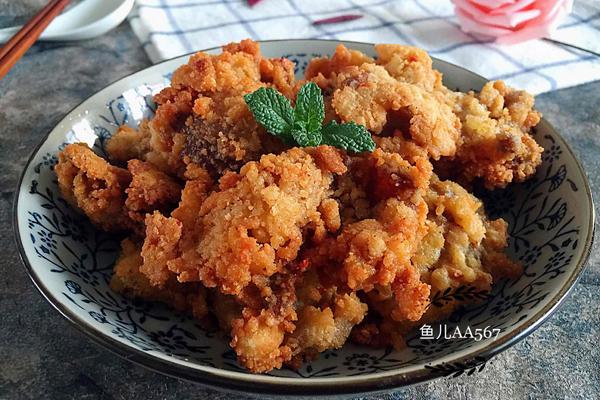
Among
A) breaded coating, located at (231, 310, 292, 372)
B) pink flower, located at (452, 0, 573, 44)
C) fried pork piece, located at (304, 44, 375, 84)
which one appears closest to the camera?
breaded coating, located at (231, 310, 292, 372)

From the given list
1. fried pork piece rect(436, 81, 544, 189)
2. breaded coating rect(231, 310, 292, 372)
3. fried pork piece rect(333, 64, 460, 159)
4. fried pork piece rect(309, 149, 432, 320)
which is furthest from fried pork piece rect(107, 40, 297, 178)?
fried pork piece rect(436, 81, 544, 189)

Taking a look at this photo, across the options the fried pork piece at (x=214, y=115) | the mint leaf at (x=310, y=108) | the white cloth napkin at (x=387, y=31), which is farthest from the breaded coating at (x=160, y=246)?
the white cloth napkin at (x=387, y=31)

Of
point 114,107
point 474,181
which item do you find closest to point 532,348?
point 474,181

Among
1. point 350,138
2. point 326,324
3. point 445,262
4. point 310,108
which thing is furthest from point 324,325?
point 310,108

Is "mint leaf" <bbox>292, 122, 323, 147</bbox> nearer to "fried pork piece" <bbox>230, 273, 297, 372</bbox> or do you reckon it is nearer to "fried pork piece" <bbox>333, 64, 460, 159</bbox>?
"fried pork piece" <bbox>333, 64, 460, 159</bbox>

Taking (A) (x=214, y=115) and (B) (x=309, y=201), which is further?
(A) (x=214, y=115)

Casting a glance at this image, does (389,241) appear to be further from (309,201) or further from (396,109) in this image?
(396,109)

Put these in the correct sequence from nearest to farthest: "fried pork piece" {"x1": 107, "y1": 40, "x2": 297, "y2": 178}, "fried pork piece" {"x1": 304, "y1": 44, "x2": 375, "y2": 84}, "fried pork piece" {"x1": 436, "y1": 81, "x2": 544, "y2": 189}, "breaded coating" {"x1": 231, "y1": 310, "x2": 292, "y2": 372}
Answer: "breaded coating" {"x1": 231, "y1": 310, "x2": 292, "y2": 372} < "fried pork piece" {"x1": 107, "y1": 40, "x2": 297, "y2": 178} < "fried pork piece" {"x1": 436, "y1": 81, "x2": 544, "y2": 189} < "fried pork piece" {"x1": 304, "y1": 44, "x2": 375, "y2": 84}
